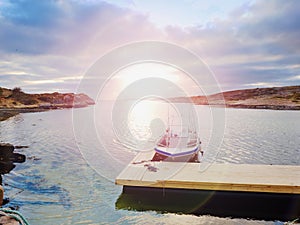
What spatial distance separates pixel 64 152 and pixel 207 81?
13363mm

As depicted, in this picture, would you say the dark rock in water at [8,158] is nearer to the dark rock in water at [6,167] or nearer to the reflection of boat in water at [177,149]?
the dark rock in water at [6,167]

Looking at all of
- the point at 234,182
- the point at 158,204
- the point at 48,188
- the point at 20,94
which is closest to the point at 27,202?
the point at 48,188

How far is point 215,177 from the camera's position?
10.3m

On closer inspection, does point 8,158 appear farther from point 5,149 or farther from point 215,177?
point 215,177

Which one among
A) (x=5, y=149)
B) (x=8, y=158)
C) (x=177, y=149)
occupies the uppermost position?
(x=177, y=149)

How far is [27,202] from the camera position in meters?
10.6

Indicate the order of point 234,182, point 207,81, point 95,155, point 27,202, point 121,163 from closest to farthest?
1. point 234,182
2. point 27,202
3. point 207,81
4. point 121,163
5. point 95,155

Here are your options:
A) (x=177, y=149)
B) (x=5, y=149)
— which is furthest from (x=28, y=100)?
(x=177, y=149)

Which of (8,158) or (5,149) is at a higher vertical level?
(5,149)

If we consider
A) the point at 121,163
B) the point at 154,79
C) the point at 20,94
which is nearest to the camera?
the point at 154,79

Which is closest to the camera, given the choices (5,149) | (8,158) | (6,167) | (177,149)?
(177,149)

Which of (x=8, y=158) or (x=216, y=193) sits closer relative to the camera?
(x=216, y=193)

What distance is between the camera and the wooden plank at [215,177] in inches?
376

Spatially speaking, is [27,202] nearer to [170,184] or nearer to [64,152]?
[170,184]
